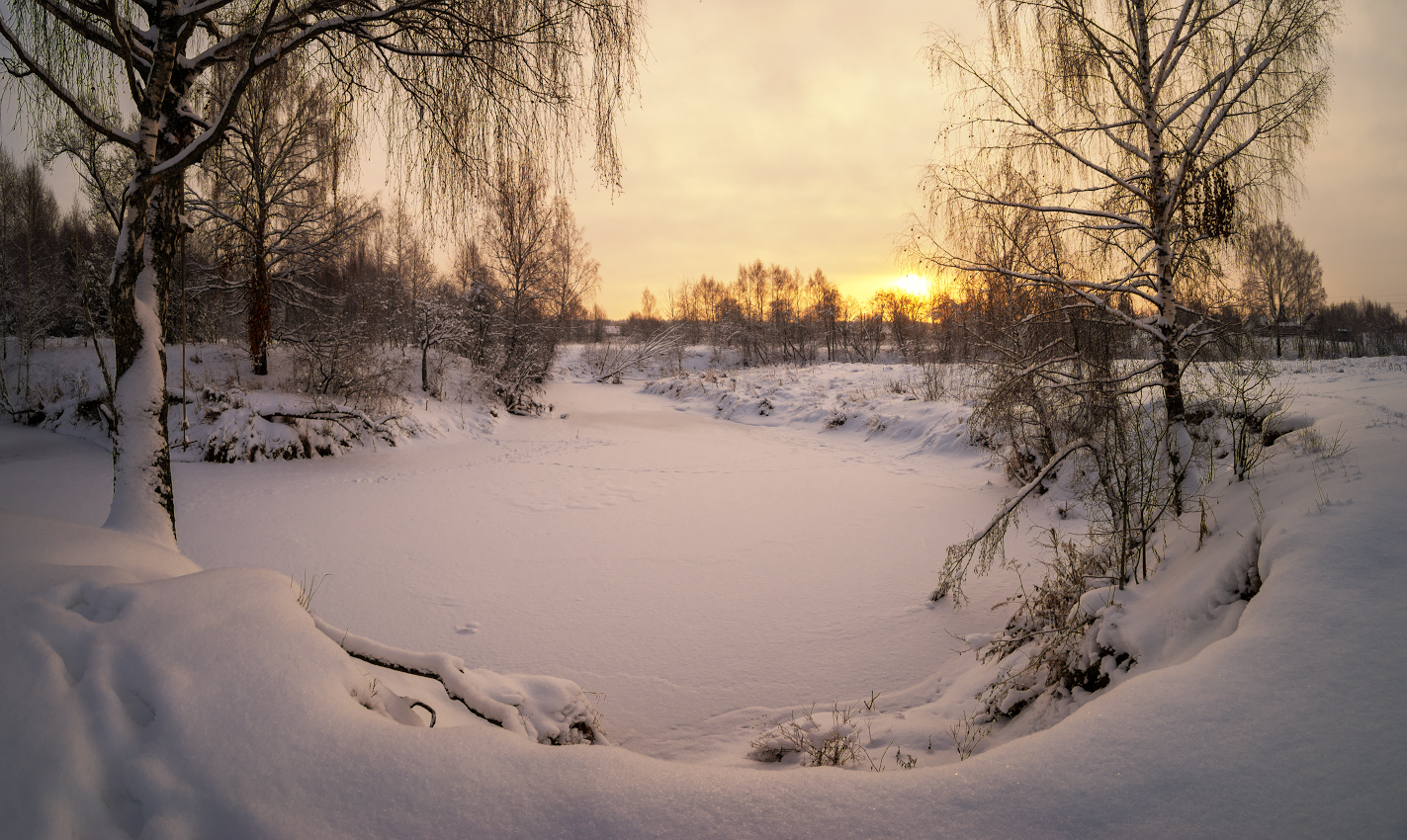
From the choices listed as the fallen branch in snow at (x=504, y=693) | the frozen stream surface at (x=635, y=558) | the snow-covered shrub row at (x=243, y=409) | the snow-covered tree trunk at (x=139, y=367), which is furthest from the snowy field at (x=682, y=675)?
the snow-covered shrub row at (x=243, y=409)

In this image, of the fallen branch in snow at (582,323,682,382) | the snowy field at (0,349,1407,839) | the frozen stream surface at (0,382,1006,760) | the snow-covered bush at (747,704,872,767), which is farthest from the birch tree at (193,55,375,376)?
the fallen branch in snow at (582,323,682,382)

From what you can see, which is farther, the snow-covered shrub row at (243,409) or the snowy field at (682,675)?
the snow-covered shrub row at (243,409)

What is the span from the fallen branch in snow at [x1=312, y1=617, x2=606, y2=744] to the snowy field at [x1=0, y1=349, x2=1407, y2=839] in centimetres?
20

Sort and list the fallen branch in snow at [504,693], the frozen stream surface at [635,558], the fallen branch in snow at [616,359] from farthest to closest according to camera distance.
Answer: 1. the fallen branch in snow at [616,359]
2. the frozen stream surface at [635,558]
3. the fallen branch in snow at [504,693]

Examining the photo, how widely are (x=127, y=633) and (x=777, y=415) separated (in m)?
16.7

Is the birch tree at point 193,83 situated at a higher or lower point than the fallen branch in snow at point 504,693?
higher

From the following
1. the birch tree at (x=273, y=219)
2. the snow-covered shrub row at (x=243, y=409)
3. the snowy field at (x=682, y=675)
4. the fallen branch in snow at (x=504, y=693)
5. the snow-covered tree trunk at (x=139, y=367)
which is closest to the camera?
the snowy field at (x=682, y=675)

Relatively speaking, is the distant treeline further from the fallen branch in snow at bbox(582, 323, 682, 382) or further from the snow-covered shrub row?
the snow-covered shrub row

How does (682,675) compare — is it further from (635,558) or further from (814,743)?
(635,558)

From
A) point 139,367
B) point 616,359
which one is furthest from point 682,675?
point 616,359

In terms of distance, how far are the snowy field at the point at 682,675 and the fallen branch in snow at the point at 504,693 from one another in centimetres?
20

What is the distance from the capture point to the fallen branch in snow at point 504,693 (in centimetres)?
236

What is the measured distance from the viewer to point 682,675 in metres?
4.02

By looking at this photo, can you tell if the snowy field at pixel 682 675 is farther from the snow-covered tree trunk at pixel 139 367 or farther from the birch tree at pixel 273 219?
the birch tree at pixel 273 219
